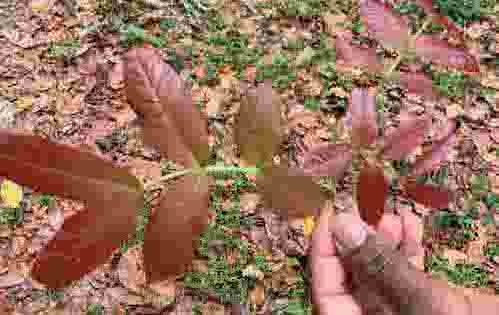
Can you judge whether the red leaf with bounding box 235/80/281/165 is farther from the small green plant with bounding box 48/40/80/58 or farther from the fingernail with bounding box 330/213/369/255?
the small green plant with bounding box 48/40/80/58

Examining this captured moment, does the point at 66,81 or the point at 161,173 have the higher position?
the point at 66,81

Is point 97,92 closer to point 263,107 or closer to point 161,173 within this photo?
point 161,173

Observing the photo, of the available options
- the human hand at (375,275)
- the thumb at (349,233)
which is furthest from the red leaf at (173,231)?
the thumb at (349,233)

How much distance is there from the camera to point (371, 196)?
708mm

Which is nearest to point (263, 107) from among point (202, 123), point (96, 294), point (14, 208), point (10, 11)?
point (202, 123)

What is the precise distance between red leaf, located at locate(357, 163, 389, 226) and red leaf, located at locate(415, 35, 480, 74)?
0.62 ft

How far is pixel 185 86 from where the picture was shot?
0.61 meters

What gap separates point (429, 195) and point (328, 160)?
170 mm

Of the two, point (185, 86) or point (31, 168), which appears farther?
point (185, 86)

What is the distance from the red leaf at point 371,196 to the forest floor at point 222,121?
1.42 m

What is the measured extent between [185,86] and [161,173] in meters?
2.07

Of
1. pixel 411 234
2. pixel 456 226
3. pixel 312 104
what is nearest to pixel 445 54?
pixel 411 234

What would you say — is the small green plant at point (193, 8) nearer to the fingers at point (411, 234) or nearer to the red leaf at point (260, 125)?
the fingers at point (411, 234)

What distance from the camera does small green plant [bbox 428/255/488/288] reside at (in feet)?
8.16
